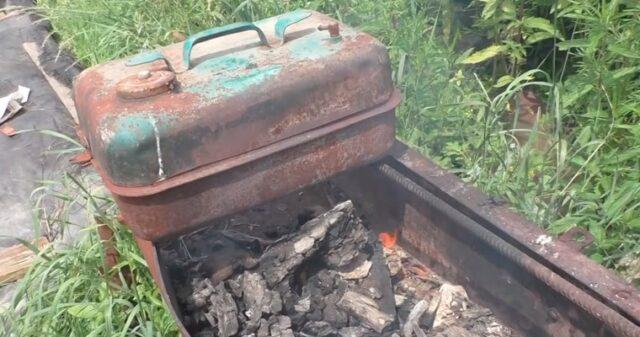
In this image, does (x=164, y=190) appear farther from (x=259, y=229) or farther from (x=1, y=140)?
(x=1, y=140)

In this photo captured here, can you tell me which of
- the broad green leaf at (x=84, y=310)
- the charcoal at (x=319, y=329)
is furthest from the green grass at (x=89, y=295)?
the charcoal at (x=319, y=329)

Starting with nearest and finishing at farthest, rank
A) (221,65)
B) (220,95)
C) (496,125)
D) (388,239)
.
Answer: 1. (220,95)
2. (221,65)
3. (388,239)
4. (496,125)

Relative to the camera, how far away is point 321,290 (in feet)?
8.64

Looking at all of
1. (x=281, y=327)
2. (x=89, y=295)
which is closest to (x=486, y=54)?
(x=281, y=327)

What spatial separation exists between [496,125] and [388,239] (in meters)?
0.79

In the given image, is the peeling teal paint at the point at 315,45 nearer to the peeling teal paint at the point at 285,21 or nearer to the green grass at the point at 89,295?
the peeling teal paint at the point at 285,21

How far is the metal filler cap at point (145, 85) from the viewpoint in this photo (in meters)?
2.19

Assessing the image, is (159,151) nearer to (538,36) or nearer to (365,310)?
(365,310)

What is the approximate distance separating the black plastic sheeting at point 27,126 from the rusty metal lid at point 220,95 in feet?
3.74

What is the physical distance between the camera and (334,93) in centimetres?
239

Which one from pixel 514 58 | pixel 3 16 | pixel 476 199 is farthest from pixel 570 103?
pixel 3 16

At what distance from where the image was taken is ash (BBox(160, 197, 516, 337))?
96.5 inches

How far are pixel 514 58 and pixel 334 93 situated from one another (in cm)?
152

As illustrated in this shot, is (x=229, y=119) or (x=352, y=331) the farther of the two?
(x=352, y=331)
